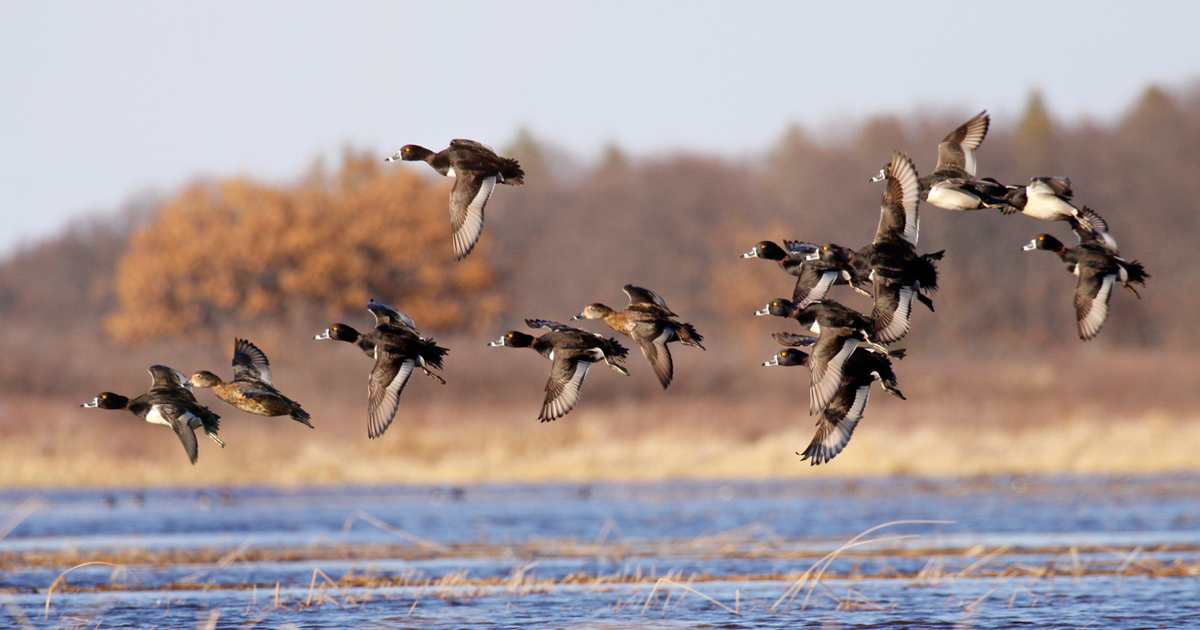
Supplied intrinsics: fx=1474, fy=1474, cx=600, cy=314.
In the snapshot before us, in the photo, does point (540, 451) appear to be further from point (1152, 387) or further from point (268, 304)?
point (268, 304)

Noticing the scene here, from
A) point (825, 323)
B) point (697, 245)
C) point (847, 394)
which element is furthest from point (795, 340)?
point (697, 245)

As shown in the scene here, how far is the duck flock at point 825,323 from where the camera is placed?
28.1ft

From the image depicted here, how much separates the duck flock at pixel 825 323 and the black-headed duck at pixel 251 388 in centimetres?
1

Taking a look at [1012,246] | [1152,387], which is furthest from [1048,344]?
[1152,387]

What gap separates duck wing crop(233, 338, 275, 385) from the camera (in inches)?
362

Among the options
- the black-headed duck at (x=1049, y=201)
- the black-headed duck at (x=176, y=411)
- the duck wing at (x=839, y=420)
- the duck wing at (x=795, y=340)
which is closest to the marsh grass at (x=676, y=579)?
the duck wing at (x=839, y=420)

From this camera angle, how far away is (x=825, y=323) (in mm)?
8648

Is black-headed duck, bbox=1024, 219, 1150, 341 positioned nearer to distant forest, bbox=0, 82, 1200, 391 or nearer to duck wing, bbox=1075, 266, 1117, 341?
duck wing, bbox=1075, 266, 1117, 341

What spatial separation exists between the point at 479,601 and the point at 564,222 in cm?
6681

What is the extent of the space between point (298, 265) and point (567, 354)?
52849 millimetres

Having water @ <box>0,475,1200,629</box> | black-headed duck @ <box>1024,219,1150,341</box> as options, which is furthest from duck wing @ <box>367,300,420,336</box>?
water @ <box>0,475,1200,629</box>

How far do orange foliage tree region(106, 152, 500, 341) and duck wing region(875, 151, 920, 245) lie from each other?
49.7 metres

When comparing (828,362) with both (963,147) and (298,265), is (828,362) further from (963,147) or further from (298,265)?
(298,265)

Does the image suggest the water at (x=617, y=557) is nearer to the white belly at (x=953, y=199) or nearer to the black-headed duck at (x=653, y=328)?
the black-headed duck at (x=653, y=328)
